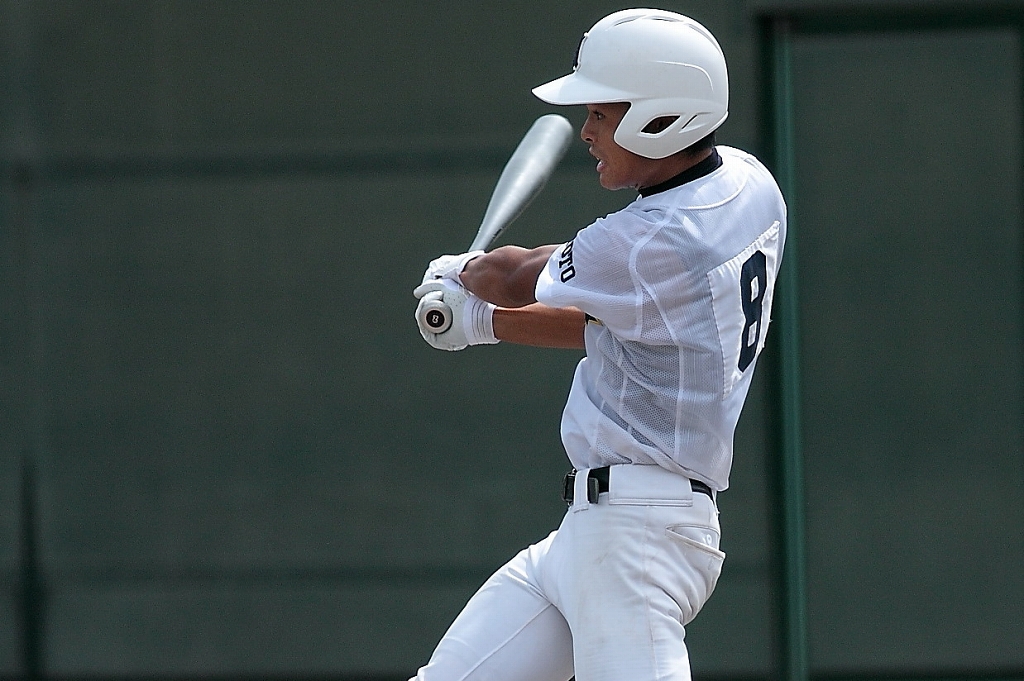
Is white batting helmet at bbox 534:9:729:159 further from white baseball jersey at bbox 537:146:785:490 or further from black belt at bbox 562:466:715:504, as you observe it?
black belt at bbox 562:466:715:504

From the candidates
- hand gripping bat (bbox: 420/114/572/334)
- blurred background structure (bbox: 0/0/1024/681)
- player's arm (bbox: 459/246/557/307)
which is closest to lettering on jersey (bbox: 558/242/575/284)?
player's arm (bbox: 459/246/557/307)

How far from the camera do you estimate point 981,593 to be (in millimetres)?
5766

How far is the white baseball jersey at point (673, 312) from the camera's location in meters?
3.02

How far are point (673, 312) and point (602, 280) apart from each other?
0.49 feet

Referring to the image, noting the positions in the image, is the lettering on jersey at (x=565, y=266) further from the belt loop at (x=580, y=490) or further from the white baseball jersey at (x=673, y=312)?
the belt loop at (x=580, y=490)

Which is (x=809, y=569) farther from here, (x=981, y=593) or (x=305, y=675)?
(x=305, y=675)

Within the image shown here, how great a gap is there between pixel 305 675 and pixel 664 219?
134 inches

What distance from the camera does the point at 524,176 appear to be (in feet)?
12.7

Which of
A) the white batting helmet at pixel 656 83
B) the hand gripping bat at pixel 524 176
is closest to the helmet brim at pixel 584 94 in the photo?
the white batting helmet at pixel 656 83

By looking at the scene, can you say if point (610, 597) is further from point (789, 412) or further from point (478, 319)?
point (789, 412)

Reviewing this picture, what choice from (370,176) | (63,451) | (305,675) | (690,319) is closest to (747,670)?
(305,675)

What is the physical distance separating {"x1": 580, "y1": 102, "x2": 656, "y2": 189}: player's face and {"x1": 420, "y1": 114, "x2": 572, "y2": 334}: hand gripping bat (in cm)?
48

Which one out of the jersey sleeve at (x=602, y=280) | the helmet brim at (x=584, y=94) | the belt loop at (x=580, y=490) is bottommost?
the belt loop at (x=580, y=490)

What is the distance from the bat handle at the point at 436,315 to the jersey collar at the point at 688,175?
48 cm
